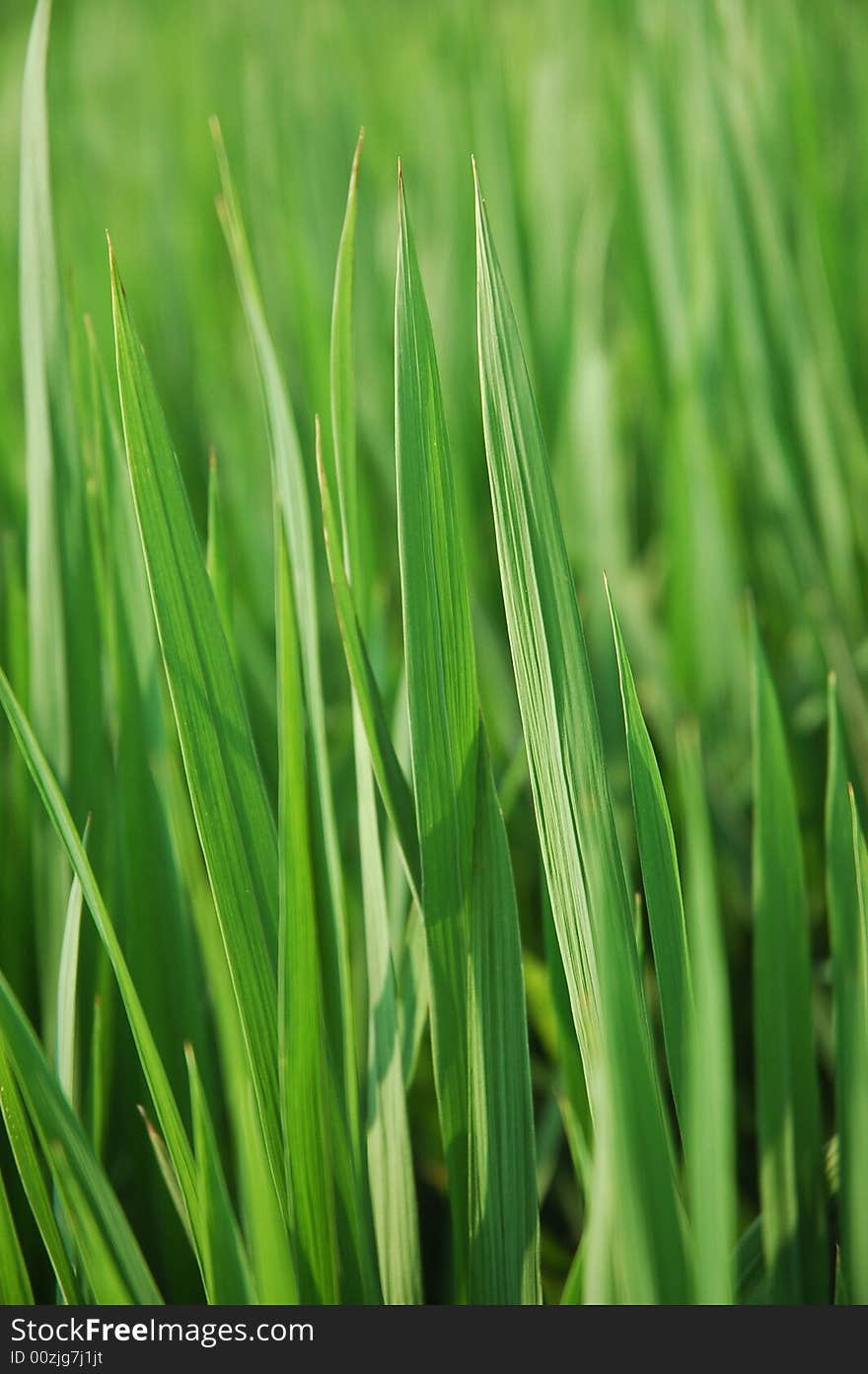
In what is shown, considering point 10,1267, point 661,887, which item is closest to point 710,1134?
point 661,887

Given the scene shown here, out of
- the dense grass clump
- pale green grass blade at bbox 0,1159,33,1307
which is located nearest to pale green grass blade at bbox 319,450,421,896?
the dense grass clump

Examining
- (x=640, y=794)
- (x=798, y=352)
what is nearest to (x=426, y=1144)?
(x=640, y=794)

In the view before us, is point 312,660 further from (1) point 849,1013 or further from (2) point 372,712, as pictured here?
(1) point 849,1013

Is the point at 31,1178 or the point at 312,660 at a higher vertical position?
the point at 312,660

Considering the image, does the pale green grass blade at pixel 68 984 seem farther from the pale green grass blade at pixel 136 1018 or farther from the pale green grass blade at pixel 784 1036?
the pale green grass blade at pixel 784 1036

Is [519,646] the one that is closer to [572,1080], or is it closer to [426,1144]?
[572,1080]

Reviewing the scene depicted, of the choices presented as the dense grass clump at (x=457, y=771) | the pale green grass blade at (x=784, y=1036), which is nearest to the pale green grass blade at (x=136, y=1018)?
the dense grass clump at (x=457, y=771)

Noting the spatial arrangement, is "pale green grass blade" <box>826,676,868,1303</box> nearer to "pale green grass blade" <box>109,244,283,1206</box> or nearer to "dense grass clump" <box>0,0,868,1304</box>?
"dense grass clump" <box>0,0,868,1304</box>
